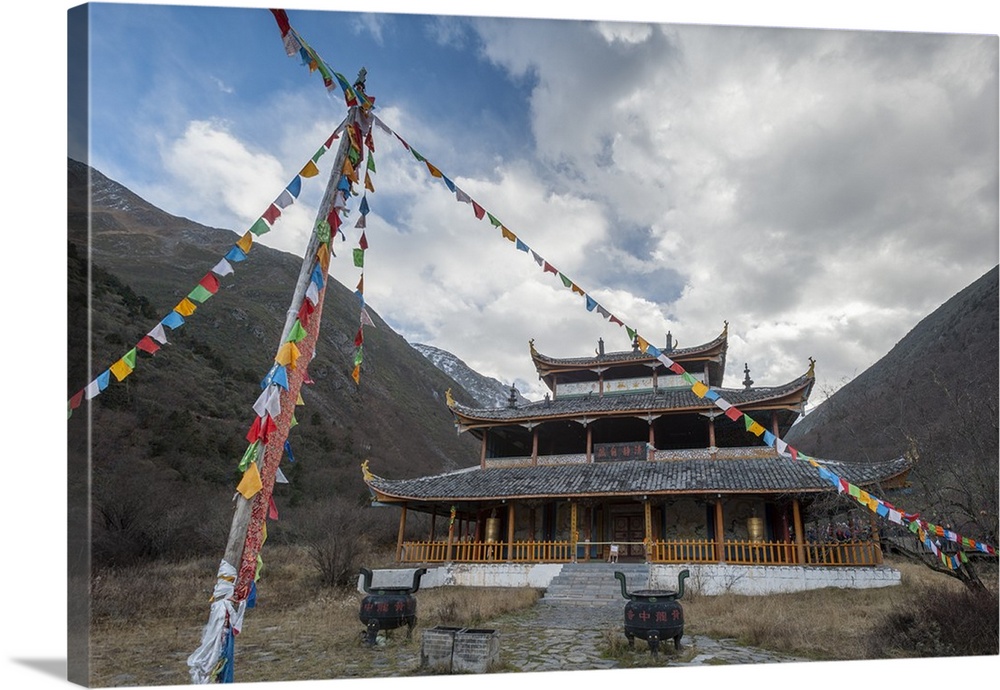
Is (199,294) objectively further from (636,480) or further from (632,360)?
(632,360)

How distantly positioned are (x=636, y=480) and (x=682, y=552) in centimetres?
167

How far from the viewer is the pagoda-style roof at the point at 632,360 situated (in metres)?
16.6

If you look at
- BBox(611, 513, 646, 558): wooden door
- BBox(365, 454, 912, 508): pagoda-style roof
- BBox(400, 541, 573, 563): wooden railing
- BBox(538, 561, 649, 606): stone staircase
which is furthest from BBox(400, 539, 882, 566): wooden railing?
BBox(365, 454, 912, 508): pagoda-style roof

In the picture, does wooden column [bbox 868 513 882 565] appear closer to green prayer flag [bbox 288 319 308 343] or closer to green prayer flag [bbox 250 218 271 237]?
green prayer flag [bbox 288 319 308 343]

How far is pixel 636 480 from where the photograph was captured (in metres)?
13.4

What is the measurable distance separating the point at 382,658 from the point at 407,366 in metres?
56.3

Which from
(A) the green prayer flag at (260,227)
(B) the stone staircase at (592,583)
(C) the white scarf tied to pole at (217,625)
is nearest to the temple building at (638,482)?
(B) the stone staircase at (592,583)

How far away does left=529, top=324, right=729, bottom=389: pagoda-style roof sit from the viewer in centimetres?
1660

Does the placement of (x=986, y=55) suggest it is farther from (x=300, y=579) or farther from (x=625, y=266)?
(x=300, y=579)

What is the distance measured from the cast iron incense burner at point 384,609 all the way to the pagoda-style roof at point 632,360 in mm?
10740

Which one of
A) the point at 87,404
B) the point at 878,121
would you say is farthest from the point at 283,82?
A: the point at 878,121

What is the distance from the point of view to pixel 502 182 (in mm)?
9125

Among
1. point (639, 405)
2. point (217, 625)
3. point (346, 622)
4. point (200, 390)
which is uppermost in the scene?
point (200, 390)

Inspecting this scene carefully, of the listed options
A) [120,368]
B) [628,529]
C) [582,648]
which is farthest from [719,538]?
[120,368]
